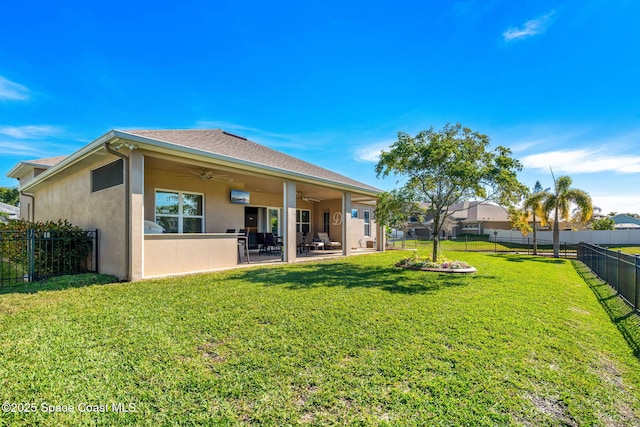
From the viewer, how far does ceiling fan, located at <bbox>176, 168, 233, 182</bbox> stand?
1088 centimetres

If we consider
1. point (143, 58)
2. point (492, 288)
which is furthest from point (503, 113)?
point (143, 58)

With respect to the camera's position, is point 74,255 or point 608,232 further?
point 608,232

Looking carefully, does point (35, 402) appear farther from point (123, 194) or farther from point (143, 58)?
point (143, 58)

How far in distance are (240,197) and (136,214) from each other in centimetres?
598

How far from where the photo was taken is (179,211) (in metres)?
11.2

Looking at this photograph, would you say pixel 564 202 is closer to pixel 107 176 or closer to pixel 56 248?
pixel 107 176

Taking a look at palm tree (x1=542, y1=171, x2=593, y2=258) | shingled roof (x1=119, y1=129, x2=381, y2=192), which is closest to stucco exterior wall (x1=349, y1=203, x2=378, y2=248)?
shingled roof (x1=119, y1=129, x2=381, y2=192)

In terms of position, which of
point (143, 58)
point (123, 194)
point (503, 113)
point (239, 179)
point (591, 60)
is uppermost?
point (143, 58)

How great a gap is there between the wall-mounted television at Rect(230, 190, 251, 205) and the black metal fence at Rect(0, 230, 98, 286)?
17.0 ft

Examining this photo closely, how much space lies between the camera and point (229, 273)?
8.62m

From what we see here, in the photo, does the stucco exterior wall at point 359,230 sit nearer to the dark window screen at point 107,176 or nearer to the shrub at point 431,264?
the shrub at point 431,264

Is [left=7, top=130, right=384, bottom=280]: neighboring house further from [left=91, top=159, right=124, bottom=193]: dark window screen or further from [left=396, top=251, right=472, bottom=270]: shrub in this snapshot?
[left=396, top=251, right=472, bottom=270]: shrub

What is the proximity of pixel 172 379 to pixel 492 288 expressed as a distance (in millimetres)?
7218

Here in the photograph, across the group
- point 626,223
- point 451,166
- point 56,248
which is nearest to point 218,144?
point 56,248
